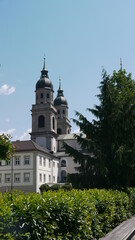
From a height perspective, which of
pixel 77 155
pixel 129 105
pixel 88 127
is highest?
pixel 129 105

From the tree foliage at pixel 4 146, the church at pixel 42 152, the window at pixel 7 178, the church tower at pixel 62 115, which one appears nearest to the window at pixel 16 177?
the church at pixel 42 152

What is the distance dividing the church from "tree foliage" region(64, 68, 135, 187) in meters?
26.4

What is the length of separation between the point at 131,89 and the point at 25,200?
75.5 feet

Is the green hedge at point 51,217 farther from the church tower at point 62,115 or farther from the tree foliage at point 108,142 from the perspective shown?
the church tower at point 62,115

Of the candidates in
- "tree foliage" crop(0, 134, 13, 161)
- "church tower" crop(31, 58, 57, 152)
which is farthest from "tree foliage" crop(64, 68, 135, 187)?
"church tower" crop(31, 58, 57, 152)

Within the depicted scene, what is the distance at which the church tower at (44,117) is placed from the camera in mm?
77812

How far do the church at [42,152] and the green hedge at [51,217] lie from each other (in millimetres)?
36859

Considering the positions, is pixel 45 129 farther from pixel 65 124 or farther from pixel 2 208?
pixel 2 208

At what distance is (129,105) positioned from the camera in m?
21.2

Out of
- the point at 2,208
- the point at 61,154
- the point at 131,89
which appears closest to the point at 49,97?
the point at 61,154

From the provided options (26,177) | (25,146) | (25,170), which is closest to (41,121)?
(25,146)

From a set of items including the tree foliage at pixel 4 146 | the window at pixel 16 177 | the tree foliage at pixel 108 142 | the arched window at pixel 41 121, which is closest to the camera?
the tree foliage at pixel 4 146

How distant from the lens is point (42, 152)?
204 ft

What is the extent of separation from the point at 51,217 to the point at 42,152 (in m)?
56.4
